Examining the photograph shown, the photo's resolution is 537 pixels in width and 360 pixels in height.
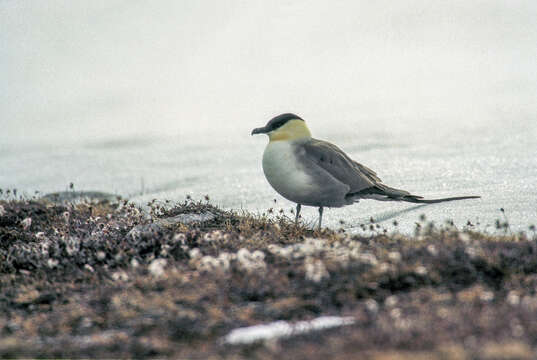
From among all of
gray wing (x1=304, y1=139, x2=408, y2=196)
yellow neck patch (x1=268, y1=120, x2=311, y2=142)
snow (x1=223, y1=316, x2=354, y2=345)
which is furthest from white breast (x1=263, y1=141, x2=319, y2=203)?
snow (x1=223, y1=316, x2=354, y2=345)

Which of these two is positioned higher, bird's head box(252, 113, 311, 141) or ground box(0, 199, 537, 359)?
bird's head box(252, 113, 311, 141)

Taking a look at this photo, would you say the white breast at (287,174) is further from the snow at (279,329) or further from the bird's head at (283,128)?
the snow at (279,329)

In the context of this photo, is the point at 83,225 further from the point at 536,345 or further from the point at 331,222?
the point at 536,345

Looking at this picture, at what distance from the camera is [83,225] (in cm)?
864

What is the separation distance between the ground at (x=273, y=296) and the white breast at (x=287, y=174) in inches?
30.2

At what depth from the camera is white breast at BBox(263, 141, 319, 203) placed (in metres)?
7.75

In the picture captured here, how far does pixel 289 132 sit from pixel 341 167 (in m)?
0.80

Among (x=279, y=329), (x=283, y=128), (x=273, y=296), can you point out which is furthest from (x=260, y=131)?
(x=279, y=329)

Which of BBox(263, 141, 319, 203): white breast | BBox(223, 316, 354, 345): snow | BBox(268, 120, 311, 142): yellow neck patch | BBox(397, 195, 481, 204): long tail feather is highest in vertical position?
BBox(268, 120, 311, 142): yellow neck patch

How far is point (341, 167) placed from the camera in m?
7.99

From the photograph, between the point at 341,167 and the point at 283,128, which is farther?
the point at 283,128

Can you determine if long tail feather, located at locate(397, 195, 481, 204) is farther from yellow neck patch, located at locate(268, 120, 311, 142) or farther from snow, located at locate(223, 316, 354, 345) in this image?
snow, located at locate(223, 316, 354, 345)

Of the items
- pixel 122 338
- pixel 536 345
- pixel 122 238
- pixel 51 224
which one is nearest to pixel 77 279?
pixel 122 238

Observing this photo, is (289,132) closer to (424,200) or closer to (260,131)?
(260,131)
